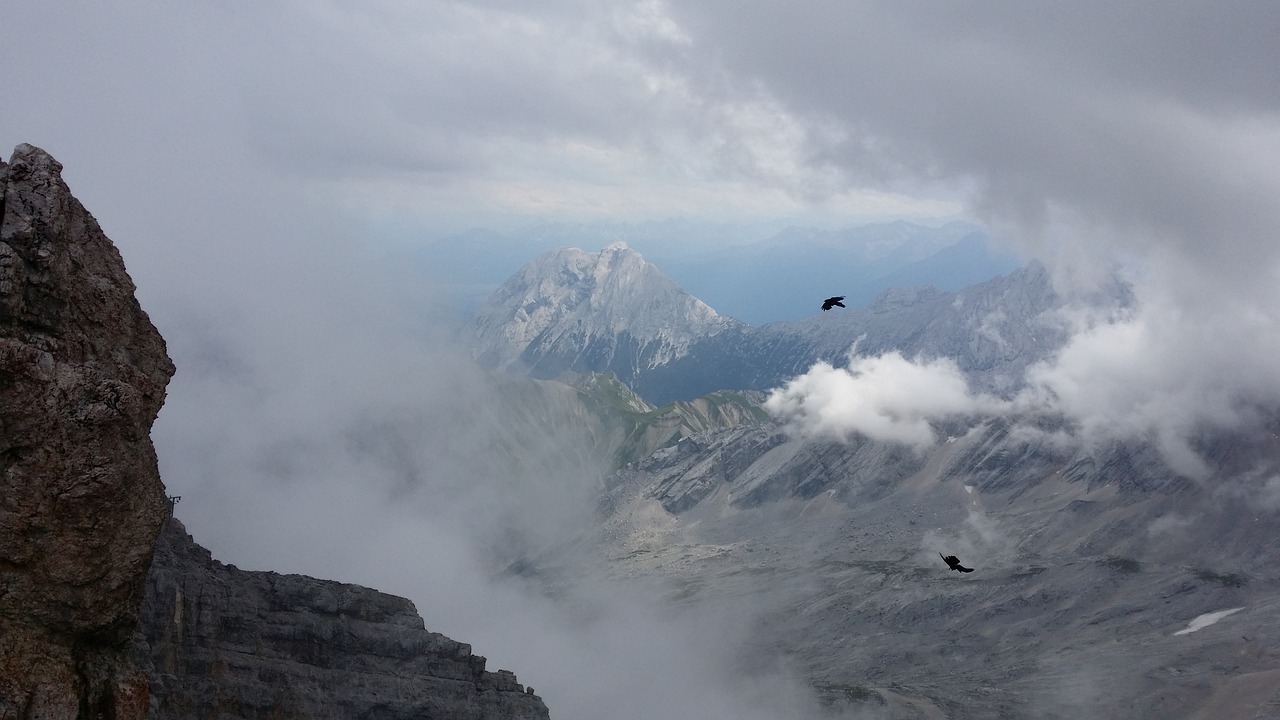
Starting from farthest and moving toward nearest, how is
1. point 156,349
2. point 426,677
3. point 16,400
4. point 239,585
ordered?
1. point 426,677
2. point 239,585
3. point 156,349
4. point 16,400

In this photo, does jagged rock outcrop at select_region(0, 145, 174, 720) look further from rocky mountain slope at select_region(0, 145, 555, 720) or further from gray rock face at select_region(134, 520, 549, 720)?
gray rock face at select_region(134, 520, 549, 720)

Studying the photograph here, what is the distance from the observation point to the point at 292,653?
11006 cm

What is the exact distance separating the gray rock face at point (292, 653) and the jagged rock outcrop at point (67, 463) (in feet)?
211

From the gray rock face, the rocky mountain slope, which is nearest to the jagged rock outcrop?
the rocky mountain slope

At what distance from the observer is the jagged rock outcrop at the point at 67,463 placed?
2547 centimetres

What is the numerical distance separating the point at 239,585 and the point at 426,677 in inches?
955

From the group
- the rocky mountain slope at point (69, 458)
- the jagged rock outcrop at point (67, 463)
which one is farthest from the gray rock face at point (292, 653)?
the jagged rock outcrop at point (67, 463)

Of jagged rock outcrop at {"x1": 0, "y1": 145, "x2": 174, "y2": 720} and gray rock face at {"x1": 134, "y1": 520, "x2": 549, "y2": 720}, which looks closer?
jagged rock outcrop at {"x1": 0, "y1": 145, "x2": 174, "y2": 720}

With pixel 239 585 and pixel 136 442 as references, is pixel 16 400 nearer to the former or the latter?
pixel 136 442

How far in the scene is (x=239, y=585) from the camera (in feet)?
361

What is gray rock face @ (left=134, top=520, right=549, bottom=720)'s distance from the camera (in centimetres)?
9494

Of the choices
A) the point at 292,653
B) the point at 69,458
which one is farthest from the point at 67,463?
the point at 292,653

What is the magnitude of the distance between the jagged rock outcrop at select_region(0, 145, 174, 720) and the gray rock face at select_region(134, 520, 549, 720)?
2533 inches

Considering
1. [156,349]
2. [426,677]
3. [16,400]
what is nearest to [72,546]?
[16,400]
